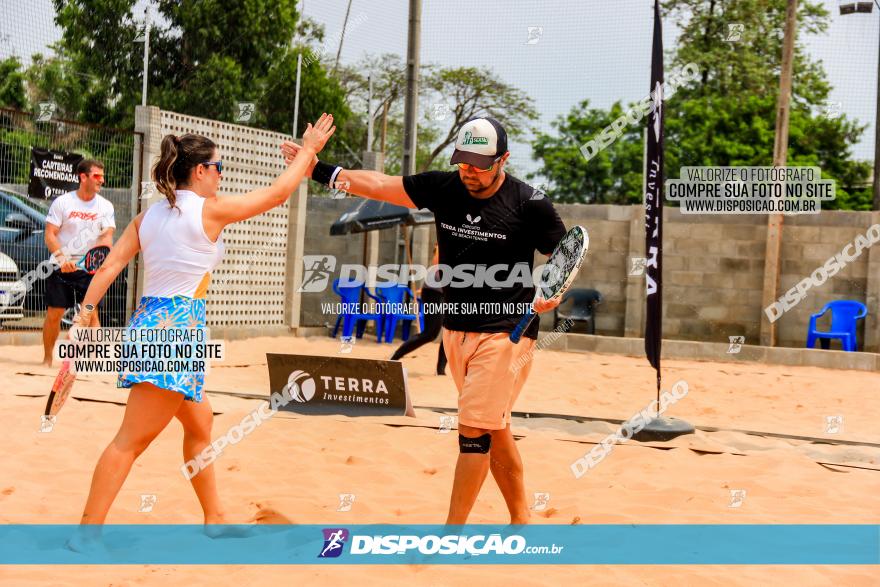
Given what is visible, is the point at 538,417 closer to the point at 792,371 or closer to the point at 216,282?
the point at 792,371

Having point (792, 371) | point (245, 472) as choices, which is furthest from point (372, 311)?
point (245, 472)

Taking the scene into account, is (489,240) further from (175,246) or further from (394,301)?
(394,301)

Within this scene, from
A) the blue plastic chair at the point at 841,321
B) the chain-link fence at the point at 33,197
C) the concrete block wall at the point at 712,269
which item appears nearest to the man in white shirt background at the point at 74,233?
the chain-link fence at the point at 33,197

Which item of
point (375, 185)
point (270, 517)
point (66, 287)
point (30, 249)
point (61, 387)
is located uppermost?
point (375, 185)

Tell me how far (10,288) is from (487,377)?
815 cm

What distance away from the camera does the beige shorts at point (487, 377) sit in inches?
145

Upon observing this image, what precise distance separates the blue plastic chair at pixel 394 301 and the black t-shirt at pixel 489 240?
9583 mm

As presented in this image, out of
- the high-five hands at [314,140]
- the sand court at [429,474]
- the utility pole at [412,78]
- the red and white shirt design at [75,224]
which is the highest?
the utility pole at [412,78]

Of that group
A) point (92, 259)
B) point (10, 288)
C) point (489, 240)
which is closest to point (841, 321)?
point (92, 259)

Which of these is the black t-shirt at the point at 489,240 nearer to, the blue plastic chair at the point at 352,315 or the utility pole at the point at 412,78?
the blue plastic chair at the point at 352,315

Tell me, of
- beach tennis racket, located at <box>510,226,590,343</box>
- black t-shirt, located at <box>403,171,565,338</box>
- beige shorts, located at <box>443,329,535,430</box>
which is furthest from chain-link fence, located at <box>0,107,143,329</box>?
beach tennis racket, located at <box>510,226,590,343</box>

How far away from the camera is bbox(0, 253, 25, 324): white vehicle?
10.0m

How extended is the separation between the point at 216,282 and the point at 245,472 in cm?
732

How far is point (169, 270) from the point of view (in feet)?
11.6
